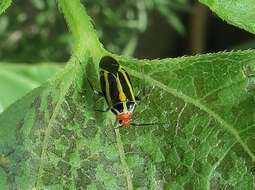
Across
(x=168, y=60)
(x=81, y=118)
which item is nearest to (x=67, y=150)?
(x=81, y=118)

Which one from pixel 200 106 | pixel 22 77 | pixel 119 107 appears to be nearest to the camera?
pixel 200 106

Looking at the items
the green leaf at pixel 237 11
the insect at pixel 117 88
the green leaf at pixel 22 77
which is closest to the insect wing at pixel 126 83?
the insect at pixel 117 88

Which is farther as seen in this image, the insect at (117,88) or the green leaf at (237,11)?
the insect at (117,88)

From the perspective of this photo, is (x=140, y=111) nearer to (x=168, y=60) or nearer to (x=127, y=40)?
(x=168, y=60)

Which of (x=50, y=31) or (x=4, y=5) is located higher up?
(x=50, y=31)

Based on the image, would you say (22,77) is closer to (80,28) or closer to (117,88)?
(117,88)

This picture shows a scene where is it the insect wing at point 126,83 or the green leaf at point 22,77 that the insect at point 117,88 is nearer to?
the insect wing at point 126,83

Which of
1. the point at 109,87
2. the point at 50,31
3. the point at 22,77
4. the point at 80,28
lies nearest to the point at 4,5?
the point at 80,28
